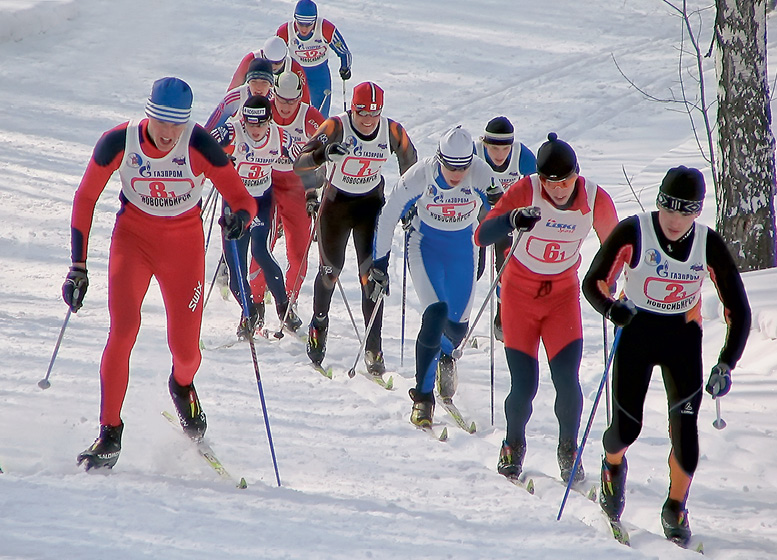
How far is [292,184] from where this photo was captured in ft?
22.8

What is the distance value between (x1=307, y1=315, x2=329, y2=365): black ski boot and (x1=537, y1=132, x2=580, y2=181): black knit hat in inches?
98.3

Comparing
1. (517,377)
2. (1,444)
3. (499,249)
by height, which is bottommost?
(1,444)

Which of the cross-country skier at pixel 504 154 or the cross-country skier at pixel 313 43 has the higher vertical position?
the cross-country skier at pixel 313 43

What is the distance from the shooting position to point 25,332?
252 inches

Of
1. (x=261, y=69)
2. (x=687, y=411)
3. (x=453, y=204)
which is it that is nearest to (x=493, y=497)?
(x=687, y=411)

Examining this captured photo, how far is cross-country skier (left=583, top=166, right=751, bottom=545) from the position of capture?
3.87 m

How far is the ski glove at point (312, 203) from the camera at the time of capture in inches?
252

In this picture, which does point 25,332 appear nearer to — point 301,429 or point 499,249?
point 301,429

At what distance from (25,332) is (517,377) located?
3793 millimetres

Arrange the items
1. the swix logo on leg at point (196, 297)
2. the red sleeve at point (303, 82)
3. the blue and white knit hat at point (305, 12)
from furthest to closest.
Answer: the blue and white knit hat at point (305, 12)
the red sleeve at point (303, 82)
the swix logo on leg at point (196, 297)

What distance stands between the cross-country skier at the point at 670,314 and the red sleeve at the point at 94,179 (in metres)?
2.42

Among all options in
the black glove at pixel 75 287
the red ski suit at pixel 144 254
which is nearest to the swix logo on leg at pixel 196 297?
the red ski suit at pixel 144 254

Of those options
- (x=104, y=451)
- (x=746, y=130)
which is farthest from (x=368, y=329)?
(x=746, y=130)

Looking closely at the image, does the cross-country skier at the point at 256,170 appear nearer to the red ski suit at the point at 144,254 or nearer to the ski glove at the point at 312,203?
the ski glove at the point at 312,203
